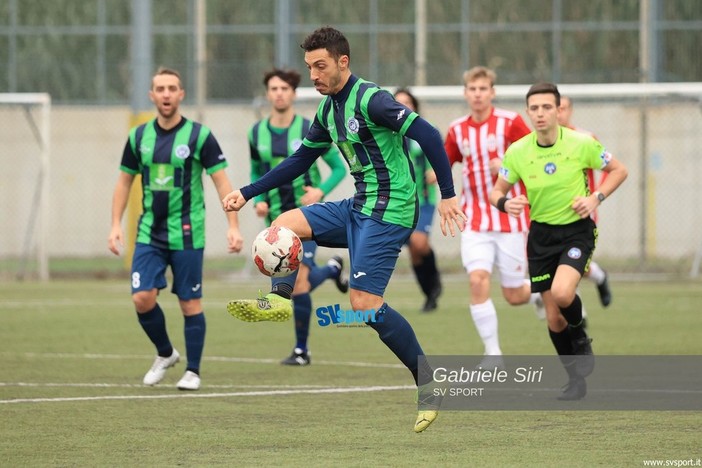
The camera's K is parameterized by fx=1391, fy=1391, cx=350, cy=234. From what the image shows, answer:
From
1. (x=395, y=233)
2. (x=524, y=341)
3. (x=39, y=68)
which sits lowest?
(x=524, y=341)

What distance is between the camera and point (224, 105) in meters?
27.5

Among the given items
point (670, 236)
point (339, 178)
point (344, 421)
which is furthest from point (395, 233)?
point (670, 236)

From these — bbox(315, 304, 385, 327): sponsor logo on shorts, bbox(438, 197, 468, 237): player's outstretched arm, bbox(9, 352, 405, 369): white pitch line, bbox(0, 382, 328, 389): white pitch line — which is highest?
bbox(438, 197, 468, 237): player's outstretched arm

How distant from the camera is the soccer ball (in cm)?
734

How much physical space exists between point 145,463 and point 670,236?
64.2ft

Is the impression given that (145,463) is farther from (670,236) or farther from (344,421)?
(670,236)

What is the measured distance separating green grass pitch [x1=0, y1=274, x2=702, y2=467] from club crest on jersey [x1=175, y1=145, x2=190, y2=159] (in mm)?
1590

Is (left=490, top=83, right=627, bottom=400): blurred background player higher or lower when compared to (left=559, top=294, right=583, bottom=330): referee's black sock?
higher

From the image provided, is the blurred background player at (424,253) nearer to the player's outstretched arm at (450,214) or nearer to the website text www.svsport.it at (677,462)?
the player's outstretched arm at (450,214)

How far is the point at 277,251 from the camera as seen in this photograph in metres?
7.33

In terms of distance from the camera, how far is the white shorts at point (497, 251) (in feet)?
34.7

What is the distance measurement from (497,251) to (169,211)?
264cm

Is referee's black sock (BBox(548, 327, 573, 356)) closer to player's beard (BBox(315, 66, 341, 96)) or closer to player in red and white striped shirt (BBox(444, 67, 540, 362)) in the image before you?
player in red and white striped shirt (BBox(444, 67, 540, 362))

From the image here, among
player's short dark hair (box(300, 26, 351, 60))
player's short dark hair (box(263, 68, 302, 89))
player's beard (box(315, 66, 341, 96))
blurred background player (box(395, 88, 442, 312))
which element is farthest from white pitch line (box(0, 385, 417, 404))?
blurred background player (box(395, 88, 442, 312))
